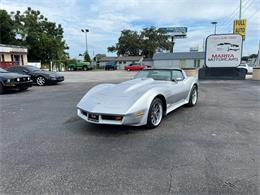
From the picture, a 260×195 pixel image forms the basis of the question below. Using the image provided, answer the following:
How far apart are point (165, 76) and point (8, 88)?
24.1ft

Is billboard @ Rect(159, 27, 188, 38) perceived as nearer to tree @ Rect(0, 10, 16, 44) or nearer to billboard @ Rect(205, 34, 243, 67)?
tree @ Rect(0, 10, 16, 44)

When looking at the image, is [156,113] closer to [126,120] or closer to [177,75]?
[126,120]

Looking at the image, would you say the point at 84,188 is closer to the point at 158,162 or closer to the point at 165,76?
the point at 158,162

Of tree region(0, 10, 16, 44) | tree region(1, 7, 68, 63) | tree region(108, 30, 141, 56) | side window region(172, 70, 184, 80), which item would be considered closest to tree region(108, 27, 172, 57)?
tree region(108, 30, 141, 56)

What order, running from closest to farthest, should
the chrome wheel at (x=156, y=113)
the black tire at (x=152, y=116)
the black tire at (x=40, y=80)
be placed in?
the black tire at (x=152, y=116)
the chrome wheel at (x=156, y=113)
the black tire at (x=40, y=80)

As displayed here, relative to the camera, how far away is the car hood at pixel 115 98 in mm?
3510

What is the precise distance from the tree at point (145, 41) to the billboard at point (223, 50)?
4905cm

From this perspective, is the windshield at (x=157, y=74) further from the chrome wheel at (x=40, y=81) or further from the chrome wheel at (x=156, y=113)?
the chrome wheel at (x=40, y=81)

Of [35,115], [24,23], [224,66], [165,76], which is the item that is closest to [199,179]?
[165,76]

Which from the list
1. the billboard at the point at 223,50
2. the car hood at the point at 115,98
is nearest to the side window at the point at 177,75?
the car hood at the point at 115,98

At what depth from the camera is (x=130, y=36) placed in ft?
208

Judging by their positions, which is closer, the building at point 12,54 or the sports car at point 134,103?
the sports car at point 134,103

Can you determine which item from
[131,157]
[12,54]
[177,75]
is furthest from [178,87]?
[12,54]

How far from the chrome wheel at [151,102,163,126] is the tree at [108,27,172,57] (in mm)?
→ 61493
